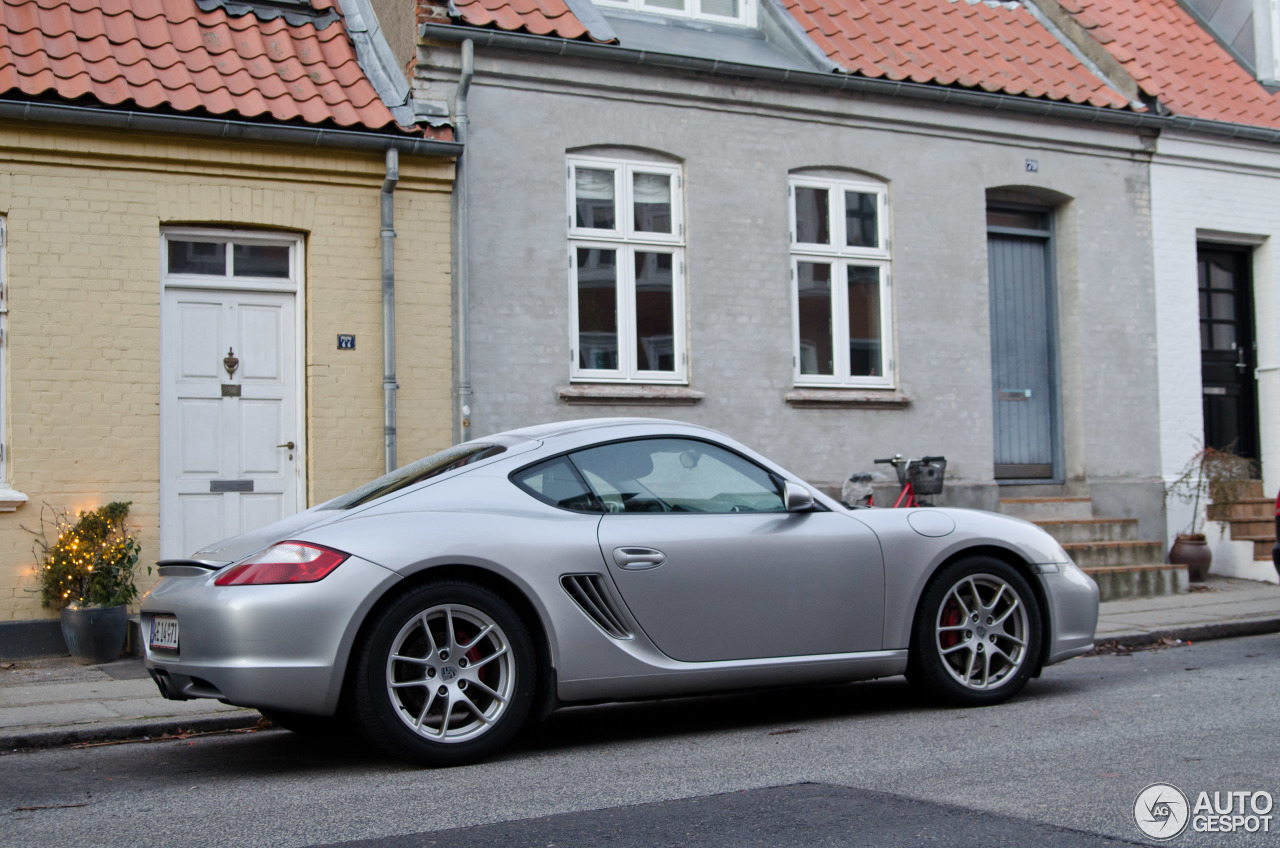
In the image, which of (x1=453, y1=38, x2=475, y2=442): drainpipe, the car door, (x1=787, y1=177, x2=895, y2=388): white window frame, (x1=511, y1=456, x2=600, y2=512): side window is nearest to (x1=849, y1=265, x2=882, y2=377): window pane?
(x1=787, y1=177, x2=895, y2=388): white window frame

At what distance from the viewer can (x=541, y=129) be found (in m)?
11.8

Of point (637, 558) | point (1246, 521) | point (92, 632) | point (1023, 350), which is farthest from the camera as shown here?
point (1023, 350)

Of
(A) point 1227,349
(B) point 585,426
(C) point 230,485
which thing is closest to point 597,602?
(B) point 585,426

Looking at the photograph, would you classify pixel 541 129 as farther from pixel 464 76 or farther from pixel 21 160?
pixel 21 160

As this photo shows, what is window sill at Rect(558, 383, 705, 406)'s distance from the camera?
1166cm

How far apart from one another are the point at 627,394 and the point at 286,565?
6561mm

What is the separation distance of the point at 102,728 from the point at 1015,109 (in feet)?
34.8

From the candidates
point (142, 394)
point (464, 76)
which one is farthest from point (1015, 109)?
point (142, 394)

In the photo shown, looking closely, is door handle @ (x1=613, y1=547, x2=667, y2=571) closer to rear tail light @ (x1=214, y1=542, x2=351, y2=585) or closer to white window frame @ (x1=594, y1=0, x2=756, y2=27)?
rear tail light @ (x1=214, y1=542, x2=351, y2=585)

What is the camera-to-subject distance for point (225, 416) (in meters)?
10.6

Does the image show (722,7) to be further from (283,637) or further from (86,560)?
(283,637)

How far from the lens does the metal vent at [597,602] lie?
5.86 m

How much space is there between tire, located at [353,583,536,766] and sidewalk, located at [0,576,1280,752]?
1.93 m

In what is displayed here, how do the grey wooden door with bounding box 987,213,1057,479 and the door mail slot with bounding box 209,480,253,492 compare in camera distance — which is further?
the grey wooden door with bounding box 987,213,1057,479
